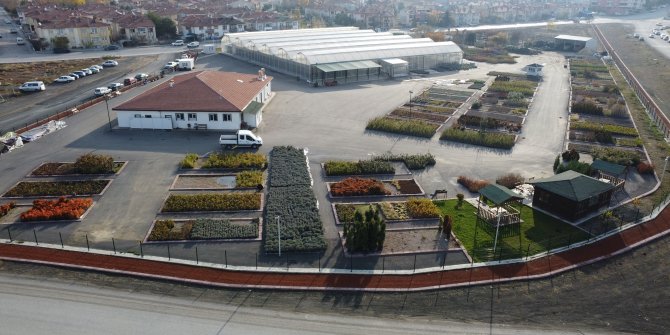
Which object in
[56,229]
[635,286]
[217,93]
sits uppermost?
[217,93]

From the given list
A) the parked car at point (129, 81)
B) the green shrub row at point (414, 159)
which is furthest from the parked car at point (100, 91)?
the green shrub row at point (414, 159)

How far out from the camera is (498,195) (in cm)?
2736

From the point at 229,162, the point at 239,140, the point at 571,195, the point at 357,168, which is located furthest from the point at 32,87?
the point at 571,195

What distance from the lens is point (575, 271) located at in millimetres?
23469

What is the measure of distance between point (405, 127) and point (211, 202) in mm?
20633

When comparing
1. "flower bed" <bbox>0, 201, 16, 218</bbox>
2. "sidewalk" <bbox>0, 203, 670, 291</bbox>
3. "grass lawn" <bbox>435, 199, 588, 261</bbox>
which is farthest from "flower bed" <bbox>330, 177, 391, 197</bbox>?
"flower bed" <bbox>0, 201, 16, 218</bbox>

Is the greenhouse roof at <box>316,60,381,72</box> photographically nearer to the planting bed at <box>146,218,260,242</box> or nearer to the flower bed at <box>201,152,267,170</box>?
the flower bed at <box>201,152,267,170</box>

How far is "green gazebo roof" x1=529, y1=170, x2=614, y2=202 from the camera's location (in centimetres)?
2789

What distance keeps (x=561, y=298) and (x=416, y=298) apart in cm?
645

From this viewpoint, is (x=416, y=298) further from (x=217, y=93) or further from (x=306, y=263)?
(x=217, y=93)

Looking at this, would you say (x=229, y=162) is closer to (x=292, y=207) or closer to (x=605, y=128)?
(x=292, y=207)

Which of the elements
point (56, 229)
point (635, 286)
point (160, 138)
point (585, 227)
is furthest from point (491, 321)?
point (160, 138)

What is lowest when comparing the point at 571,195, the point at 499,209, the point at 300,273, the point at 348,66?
the point at 300,273

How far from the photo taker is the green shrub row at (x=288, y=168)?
32.0 metres
